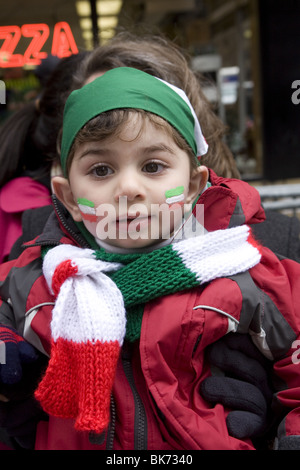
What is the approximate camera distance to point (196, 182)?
1512 millimetres

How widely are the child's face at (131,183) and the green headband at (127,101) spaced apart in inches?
2.1

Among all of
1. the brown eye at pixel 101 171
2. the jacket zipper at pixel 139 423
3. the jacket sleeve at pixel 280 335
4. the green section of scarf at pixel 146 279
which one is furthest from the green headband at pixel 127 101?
the jacket zipper at pixel 139 423

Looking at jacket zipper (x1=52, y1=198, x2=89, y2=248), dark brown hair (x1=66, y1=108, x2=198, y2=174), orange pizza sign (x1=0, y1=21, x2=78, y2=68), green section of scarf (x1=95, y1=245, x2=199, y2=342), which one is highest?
orange pizza sign (x1=0, y1=21, x2=78, y2=68)

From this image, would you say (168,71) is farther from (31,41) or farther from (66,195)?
(31,41)

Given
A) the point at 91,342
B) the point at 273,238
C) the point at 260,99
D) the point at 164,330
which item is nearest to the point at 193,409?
the point at 164,330

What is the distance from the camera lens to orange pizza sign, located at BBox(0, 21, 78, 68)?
6.98m

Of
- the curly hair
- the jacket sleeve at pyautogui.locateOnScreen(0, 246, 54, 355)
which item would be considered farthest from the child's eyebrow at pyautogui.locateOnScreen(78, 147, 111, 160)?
the curly hair

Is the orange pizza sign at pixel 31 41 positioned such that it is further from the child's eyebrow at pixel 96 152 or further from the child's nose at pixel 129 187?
the child's nose at pixel 129 187

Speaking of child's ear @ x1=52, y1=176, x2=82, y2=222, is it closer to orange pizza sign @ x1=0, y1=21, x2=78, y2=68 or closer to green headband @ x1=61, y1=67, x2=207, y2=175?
green headband @ x1=61, y1=67, x2=207, y2=175

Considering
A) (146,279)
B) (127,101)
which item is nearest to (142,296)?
(146,279)

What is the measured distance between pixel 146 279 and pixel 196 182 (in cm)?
37

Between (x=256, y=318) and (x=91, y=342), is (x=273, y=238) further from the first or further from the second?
(x=91, y=342)
